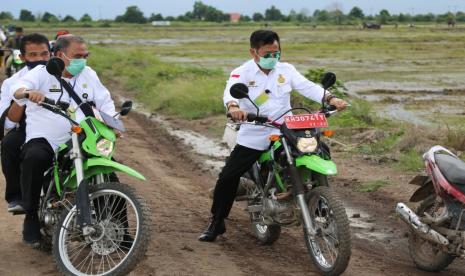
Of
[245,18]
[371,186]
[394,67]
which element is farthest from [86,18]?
[371,186]

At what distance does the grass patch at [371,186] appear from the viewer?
9.09 metres

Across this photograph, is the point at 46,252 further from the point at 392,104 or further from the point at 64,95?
the point at 392,104

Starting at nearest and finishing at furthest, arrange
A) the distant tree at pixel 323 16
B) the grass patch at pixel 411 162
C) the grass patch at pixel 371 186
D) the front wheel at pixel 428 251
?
the front wheel at pixel 428 251
the grass patch at pixel 371 186
the grass patch at pixel 411 162
the distant tree at pixel 323 16

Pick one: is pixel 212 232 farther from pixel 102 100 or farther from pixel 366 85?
pixel 366 85

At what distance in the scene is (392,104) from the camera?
1942 centimetres

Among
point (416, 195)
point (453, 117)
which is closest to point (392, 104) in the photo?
point (453, 117)

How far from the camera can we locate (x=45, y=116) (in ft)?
19.6

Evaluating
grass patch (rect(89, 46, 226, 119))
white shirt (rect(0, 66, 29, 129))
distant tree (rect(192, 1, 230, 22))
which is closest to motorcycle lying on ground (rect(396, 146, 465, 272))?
white shirt (rect(0, 66, 29, 129))

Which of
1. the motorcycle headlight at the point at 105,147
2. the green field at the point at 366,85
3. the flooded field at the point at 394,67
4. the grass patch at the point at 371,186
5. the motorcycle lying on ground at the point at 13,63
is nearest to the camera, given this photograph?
the motorcycle headlight at the point at 105,147

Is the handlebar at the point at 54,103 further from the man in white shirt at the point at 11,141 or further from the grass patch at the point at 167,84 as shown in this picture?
the grass patch at the point at 167,84

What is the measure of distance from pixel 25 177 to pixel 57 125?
1.60ft

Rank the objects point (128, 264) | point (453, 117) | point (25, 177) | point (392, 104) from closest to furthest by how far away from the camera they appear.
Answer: point (128, 264) → point (25, 177) → point (453, 117) → point (392, 104)

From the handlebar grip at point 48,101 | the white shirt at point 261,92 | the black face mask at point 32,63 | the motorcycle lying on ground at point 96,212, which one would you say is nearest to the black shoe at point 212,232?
the white shirt at point 261,92

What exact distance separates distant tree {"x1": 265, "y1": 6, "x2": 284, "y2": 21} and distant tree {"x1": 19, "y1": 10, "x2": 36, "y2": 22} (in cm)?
3926
